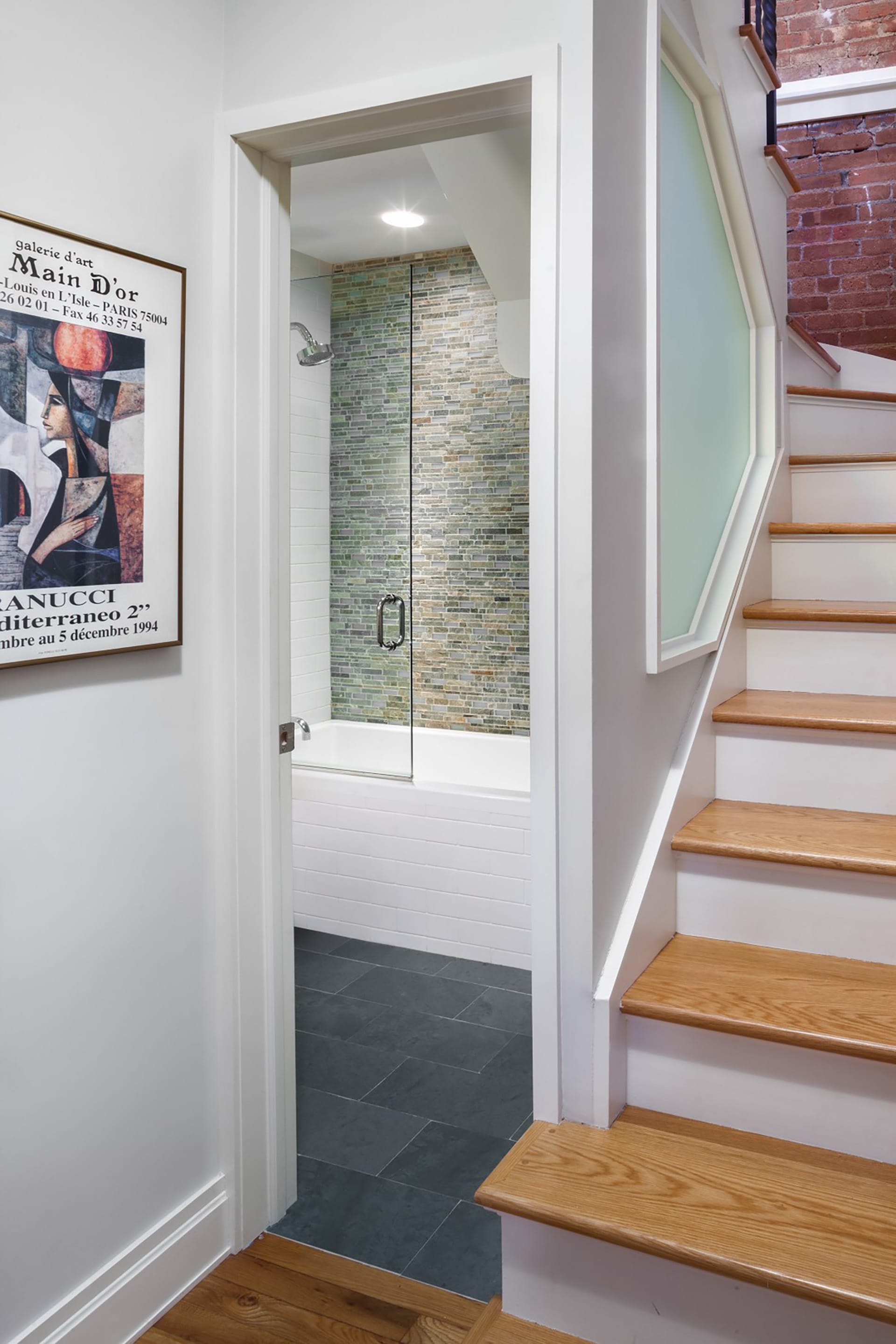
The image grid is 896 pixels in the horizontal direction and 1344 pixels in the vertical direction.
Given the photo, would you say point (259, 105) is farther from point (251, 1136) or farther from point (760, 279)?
point (251, 1136)

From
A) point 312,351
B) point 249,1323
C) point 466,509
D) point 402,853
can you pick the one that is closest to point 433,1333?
point 249,1323

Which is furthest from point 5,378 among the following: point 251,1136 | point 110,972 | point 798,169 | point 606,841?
point 798,169

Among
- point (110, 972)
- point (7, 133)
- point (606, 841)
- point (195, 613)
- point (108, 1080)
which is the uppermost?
point (7, 133)

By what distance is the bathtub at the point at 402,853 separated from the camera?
3.46m

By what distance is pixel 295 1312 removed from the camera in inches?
72.6

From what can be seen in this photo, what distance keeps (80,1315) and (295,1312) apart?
→ 39 centimetres

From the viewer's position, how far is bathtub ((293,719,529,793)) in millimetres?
3938

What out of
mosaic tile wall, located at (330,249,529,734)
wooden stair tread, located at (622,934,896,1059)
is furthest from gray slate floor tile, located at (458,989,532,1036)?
mosaic tile wall, located at (330,249,529,734)

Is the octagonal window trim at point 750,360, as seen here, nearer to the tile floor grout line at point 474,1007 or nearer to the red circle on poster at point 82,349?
the red circle on poster at point 82,349

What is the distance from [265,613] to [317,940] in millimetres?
2077

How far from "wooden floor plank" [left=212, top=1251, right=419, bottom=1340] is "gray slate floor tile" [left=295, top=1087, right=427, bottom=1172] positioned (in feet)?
1.15

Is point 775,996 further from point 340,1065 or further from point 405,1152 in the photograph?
point 340,1065

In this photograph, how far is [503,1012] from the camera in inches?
122

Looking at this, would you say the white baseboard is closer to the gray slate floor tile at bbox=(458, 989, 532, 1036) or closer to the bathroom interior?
the bathroom interior
